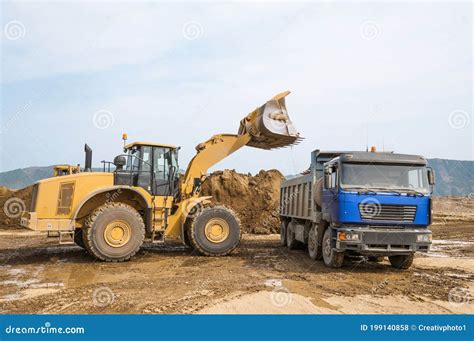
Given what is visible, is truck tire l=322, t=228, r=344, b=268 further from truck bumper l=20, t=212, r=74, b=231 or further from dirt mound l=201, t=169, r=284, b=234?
dirt mound l=201, t=169, r=284, b=234

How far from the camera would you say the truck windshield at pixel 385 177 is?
10.3 meters

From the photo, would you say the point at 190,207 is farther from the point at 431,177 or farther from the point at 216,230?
the point at 431,177

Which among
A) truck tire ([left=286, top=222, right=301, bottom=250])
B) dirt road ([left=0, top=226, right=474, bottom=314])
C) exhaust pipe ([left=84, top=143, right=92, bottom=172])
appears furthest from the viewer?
truck tire ([left=286, top=222, right=301, bottom=250])

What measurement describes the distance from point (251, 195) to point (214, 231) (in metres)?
11.1

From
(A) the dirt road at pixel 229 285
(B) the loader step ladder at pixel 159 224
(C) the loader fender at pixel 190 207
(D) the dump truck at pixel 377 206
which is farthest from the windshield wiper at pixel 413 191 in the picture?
(B) the loader step ladder at pixel 159 224

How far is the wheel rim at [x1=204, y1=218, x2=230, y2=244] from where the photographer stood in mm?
12781

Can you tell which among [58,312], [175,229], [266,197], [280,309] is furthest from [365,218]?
[266,197]

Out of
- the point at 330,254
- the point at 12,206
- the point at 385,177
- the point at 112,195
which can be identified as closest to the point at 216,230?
the point at 112,195

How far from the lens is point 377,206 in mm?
10062

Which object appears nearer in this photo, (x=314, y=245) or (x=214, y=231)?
(x=314, y=245)

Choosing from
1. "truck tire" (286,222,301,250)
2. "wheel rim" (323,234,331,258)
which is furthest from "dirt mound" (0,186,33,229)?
"wheel rim" (323,234,331,258)

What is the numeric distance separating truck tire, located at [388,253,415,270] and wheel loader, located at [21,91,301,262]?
13.5 feet

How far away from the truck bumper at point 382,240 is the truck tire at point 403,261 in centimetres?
61

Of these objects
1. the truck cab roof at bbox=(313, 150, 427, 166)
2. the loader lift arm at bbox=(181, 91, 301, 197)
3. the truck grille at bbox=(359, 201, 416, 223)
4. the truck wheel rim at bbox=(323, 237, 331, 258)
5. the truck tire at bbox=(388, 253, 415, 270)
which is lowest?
the truck tire at bbox=(388, 253, 415, 270)
